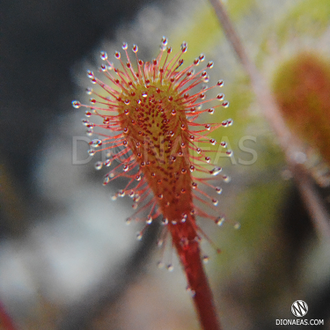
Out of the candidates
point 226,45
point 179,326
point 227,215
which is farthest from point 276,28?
point 179,326

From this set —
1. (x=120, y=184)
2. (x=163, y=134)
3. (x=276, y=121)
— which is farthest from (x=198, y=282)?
(x=120, y=184)

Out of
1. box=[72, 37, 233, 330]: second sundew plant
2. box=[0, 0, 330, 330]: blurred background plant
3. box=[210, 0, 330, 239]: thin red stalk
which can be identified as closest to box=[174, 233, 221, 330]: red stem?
box=[72, 37, 233, 330]: second sundew plant

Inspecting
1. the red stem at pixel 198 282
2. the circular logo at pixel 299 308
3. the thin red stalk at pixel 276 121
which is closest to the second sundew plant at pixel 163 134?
the red stem at pixel 198 282

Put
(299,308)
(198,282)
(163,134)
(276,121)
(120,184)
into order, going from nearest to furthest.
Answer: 1. (163,134)
2. (198,282)
3. (276,121)
4. (299,308)
5. (120,184)

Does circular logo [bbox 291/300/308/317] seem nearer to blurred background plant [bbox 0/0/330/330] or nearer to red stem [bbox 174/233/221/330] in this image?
blurred background plant [bbox 0/0/330/330]

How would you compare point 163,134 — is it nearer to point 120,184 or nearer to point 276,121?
point 276,121

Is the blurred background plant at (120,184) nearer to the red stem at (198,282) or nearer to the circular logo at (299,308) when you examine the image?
the circular logo at (299,308)

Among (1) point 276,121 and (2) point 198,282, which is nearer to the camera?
(2) point 198,282
